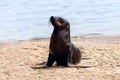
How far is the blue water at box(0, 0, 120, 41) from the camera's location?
14596 millimetres

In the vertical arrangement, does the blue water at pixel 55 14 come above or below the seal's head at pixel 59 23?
below

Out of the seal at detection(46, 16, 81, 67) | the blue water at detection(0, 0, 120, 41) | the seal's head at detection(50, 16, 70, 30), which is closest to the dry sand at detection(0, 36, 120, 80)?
the seal at detection(46, 16, 81, 67)

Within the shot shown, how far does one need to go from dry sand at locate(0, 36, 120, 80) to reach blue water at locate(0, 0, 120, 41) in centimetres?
348

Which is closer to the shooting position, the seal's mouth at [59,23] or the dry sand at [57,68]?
the dry sand at [57,68]

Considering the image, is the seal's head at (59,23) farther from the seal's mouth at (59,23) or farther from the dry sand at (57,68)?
the dry sand at (57,68)

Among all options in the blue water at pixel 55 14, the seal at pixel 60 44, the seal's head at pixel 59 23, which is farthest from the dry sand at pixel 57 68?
the blue water at pixel 55 14

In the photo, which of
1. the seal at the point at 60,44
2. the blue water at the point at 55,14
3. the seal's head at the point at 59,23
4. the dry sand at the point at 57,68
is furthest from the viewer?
the blue water at the point at 55,14

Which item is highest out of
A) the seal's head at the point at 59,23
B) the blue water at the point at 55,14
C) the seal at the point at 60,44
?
the seal's head at the point at 59,23

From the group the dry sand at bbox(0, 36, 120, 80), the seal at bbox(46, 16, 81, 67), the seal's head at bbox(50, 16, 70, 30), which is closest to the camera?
the dry sand at bbox(0, 36, 120, 80)

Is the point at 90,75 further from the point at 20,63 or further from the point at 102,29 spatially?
the point at 102,29

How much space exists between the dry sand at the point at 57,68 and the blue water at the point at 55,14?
3483 millimetres

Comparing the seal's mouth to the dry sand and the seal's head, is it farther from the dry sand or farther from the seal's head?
the dry sand

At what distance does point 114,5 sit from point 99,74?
13848mm

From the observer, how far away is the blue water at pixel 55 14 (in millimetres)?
14596
